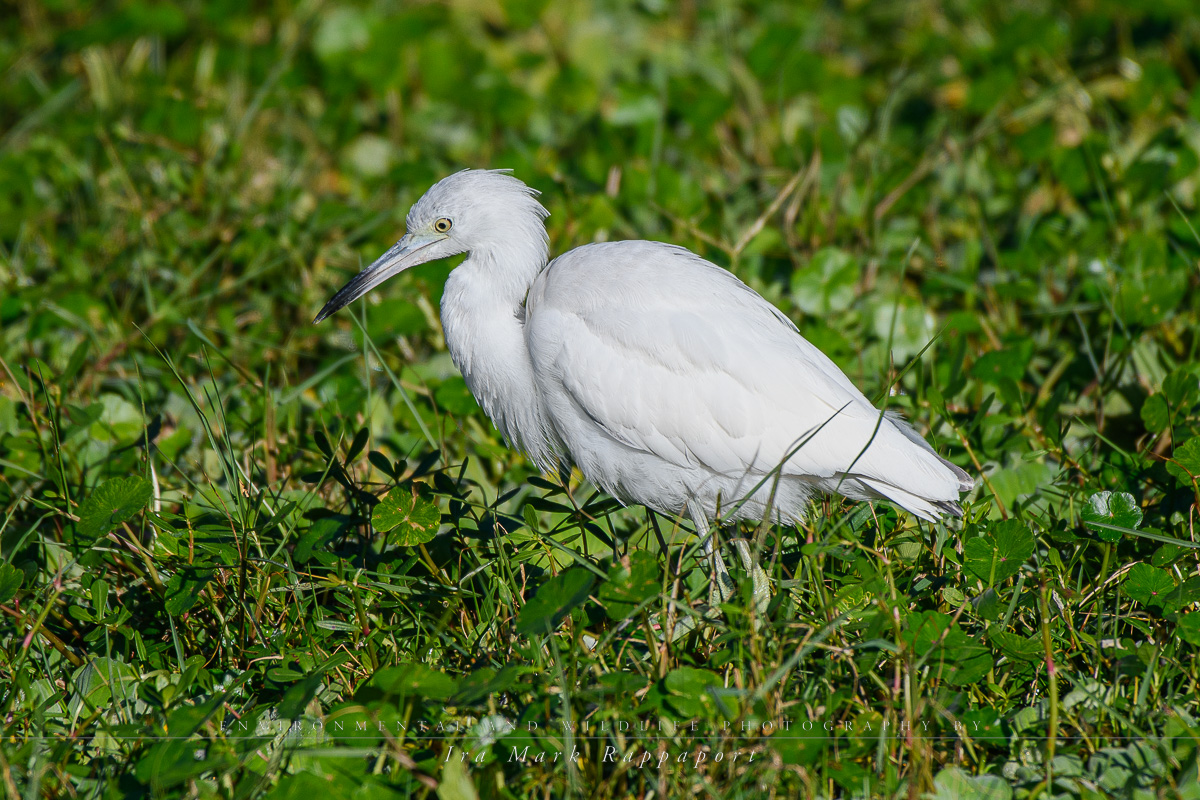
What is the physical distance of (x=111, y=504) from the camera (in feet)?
8.90

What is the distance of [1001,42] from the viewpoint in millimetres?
5516

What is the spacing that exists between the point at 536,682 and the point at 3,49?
239 inches

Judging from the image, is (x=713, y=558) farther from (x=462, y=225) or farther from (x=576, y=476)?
(x=462, y=225)

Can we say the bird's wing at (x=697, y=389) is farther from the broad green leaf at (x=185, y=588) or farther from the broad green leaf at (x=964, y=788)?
the broad green leaf at (x=185, y=588)

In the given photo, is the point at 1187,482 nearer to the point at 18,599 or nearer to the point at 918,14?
the point at 18,599

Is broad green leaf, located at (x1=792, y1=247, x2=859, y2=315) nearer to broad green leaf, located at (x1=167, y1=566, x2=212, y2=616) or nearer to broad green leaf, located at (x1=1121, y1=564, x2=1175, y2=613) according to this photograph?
broad green leaf, located at (x1=1121, y1=564, x2=1175, y2=613)

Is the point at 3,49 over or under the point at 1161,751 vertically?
over

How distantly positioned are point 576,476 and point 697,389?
1.03 m

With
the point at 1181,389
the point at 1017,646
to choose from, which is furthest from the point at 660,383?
the point at 1181,389

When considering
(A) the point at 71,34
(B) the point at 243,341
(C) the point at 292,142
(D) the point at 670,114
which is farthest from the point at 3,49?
(D) the point at 670,114

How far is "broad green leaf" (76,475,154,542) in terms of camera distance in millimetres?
2666

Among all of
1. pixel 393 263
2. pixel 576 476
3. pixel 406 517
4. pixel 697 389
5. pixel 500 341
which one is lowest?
pixel 576 476

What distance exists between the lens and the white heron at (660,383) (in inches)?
113

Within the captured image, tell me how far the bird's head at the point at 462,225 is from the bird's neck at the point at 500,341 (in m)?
0.06
